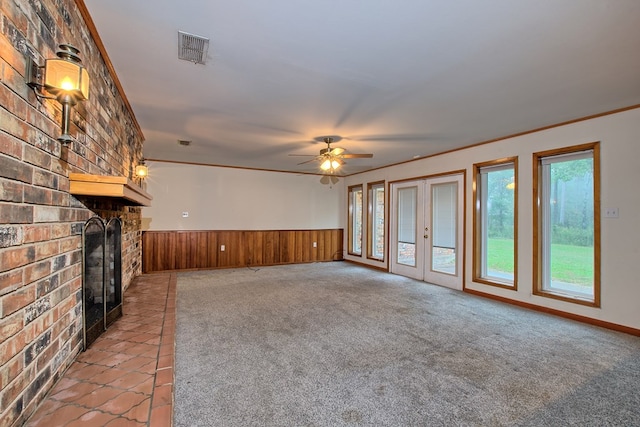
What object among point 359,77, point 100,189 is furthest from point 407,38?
point 100,189

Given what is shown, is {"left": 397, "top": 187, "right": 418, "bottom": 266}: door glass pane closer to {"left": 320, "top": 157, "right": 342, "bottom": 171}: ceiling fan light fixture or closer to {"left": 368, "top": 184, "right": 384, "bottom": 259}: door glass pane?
{"left": 368, "top": 184, "right": 384, "bottom": 259}: door glass pane

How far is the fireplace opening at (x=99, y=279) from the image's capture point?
2154 millimetres

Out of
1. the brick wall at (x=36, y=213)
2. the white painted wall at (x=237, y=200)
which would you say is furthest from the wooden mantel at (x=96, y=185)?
the white painted wall at (x=237, y=200)

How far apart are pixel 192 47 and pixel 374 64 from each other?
1409 mm

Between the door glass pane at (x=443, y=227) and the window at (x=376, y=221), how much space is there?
5.25 feet

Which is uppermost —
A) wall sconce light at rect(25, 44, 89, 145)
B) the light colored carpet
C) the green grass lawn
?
wall sconce light at rect(25, 44, 89, 145)

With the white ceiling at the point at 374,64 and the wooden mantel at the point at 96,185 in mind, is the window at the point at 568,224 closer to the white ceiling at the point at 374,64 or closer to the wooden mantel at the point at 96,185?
the white ceiling at the point at 374,64

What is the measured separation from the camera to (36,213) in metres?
1.45

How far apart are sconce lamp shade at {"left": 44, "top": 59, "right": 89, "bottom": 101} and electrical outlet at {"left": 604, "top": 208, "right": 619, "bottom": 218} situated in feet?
16.4

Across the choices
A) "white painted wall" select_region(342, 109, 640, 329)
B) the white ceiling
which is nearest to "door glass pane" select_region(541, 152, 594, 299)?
"white painted wall" select_region(342, 109, 640, 329)

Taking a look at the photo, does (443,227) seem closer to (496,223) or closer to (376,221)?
(496,223)

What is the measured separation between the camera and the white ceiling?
72.6 inches

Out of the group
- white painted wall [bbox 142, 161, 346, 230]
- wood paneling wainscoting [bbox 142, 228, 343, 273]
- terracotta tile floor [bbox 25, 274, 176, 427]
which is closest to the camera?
terracotta tile floor [bbox 25, 274, 176, 427]

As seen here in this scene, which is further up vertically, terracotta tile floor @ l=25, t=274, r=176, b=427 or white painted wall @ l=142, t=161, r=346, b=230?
white painted wall @ l=142, t=161, r=346, b=230
